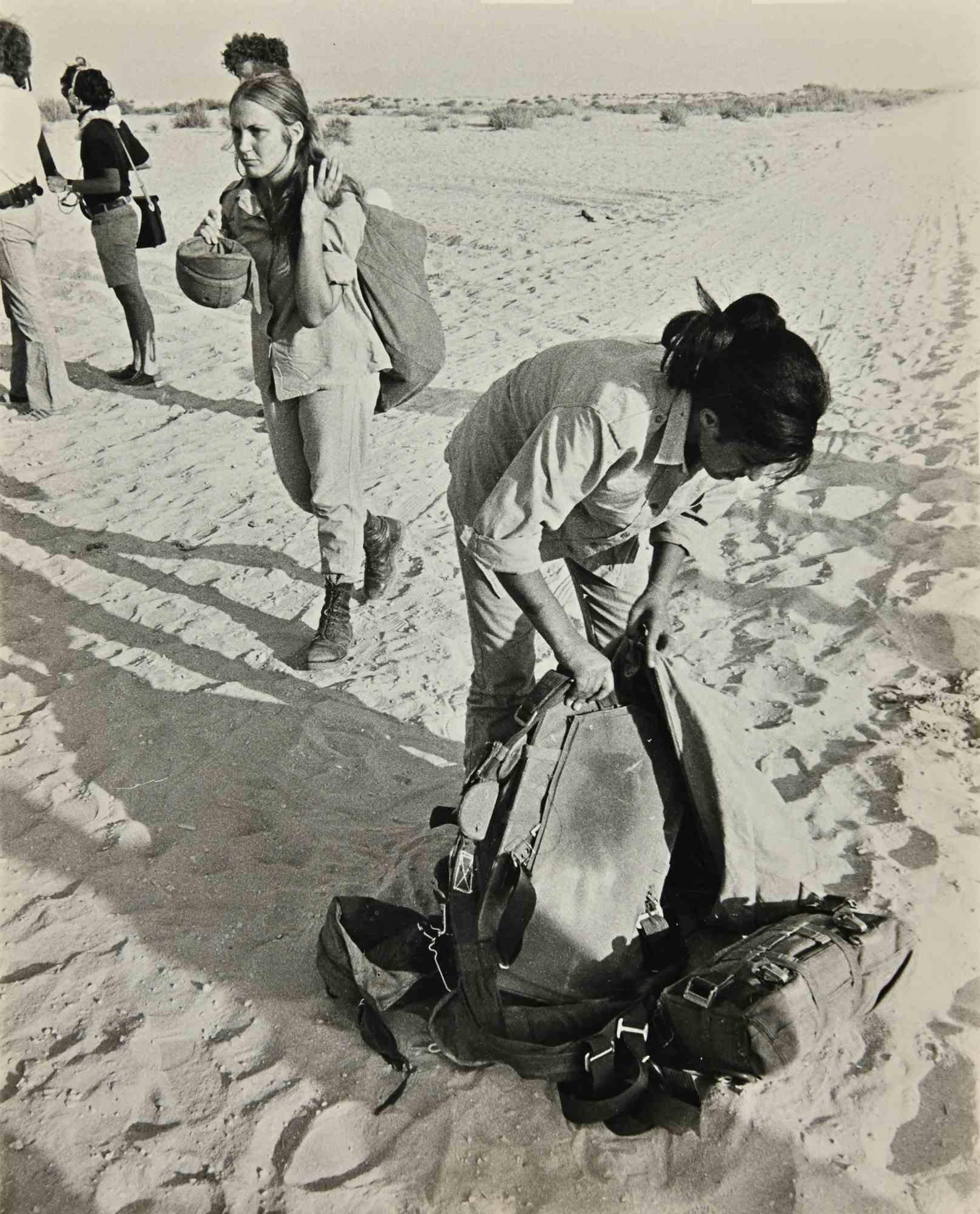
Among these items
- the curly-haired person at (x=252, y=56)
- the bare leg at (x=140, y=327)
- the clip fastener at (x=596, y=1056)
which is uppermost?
the curly-haired person at (x=252, y=56)

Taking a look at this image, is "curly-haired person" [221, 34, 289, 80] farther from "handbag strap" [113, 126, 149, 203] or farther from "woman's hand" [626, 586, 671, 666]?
"handbag strap" [113, 126, 149, 203]

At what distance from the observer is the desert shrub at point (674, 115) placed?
76.5 ft

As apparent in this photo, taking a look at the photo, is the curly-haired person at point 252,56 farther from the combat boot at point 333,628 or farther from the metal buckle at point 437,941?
the metal buckle at point 437,941

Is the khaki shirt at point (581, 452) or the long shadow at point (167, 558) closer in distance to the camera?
the khaki shirt at point (581, 452)

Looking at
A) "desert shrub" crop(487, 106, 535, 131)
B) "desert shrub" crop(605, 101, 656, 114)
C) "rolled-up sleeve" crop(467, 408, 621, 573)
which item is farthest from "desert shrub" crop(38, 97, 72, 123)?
"rolled-up sleeve" crop(467, 408, 621, 573)

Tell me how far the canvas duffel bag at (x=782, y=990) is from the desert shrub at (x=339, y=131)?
58.0 feet

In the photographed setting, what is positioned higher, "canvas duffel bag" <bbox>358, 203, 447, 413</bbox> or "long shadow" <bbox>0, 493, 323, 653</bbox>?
"canvas duffel bag" <bbox>358, 203, 447, 413</bbox>

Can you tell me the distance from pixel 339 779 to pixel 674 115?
963 inches

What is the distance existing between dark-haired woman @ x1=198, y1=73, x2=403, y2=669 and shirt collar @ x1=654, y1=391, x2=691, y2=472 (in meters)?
1.93

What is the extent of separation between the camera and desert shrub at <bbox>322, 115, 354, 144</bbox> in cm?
1823

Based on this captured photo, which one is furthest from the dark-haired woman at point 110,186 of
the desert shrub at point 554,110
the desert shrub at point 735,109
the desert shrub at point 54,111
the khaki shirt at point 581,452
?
the desert shrub at point 735,109

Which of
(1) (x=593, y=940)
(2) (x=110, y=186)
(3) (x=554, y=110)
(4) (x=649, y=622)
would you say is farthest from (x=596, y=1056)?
(3) (x=554, y=110)

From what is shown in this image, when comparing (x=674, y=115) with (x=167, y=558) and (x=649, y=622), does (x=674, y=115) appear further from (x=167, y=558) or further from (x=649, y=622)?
(x=649, y=622)

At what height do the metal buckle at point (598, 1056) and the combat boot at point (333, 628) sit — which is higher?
the metal buckle at point (598, 1056)
